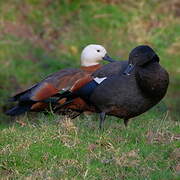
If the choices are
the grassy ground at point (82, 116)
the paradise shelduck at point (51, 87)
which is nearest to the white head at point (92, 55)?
the paradise shelduck at point (51, 87)

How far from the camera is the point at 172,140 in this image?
20.9 ft

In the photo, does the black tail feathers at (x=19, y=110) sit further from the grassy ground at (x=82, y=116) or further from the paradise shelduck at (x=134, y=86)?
the paradise shelduck at (x=134, y=86)

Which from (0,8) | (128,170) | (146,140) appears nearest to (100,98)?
(146,140)

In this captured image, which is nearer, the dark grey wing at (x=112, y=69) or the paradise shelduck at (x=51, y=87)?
the dark grey wing at (x=112, y=69)

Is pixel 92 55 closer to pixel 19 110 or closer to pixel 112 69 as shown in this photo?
pixel 19 110

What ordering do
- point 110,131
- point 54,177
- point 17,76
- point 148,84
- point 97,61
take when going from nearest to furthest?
1. point 54,177
2. point 110,131
3. point 148,84
4. point 97,61
5. point 17,76

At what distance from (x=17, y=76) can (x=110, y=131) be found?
5.97 m

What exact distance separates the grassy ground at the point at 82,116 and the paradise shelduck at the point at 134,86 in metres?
0.19

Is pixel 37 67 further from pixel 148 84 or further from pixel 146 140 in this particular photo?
pixel 146 140

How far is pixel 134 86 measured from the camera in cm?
738

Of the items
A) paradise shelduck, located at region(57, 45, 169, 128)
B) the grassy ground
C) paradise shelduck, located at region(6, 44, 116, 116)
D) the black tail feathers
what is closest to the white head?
paradise shelduck, located at region(6, 44, 116, 116)

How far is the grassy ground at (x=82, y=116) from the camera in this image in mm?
5836

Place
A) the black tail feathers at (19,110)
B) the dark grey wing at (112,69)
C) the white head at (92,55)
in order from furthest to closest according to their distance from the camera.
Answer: the white head at (92,55) → the black tail feathers at (19,110) → the dark grey wing at (112,69)

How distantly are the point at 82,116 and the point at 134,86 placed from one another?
1640 millimetres
